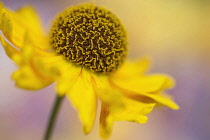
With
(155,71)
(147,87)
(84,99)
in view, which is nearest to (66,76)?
(84,99)

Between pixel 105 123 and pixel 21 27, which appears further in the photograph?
pixel 21 27

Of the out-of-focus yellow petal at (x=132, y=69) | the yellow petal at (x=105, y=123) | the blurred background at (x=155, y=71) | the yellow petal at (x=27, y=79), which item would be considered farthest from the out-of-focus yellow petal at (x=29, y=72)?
the blurred background at (x=155, y=71)

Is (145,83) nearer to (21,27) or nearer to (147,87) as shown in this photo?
(147,87)

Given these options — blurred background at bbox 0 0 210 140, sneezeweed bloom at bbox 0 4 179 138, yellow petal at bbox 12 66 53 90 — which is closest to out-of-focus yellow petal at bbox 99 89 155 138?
sneezeweed bloom at bbox 0 4 179 138

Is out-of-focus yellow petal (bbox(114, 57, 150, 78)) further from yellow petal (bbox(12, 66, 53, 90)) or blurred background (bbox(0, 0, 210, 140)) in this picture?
blurred background (bbox(0, 0, 210, 140))

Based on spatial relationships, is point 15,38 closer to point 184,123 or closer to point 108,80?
point 108,80

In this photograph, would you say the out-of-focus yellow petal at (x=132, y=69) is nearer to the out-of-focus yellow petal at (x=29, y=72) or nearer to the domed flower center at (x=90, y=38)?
the domed flower center at (x=90, y=38)
